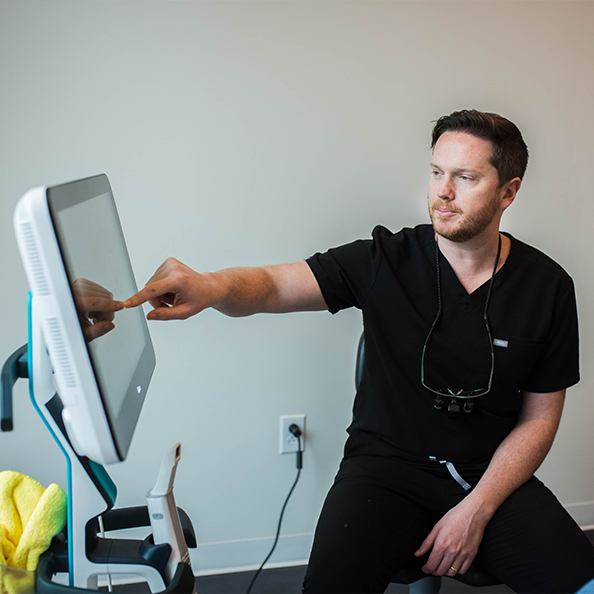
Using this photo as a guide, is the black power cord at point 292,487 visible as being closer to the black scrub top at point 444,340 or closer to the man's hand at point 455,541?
the black scrub top at point 444,340

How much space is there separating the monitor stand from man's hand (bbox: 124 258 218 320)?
23 cm

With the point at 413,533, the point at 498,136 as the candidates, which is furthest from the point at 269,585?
the point at 498,136

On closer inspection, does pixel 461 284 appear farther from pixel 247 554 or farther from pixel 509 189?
pixel 247 554

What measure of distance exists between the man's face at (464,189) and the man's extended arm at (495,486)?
408 mm

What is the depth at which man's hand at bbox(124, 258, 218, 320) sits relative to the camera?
121 cm

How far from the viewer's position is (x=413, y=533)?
1.45 m

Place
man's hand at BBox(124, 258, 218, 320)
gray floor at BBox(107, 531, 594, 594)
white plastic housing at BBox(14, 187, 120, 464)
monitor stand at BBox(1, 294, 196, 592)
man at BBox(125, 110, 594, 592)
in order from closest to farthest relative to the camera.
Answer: white plastic housing at BBox(14, 187, 120, 464) < monitor stand at BBox(1, 294, 196, 592) < man's hand at BBox(124, 258, 218, 320) < man at BBox(125, 110, 594, 592) < gray floor at BBox(107, 531, 594, 594)

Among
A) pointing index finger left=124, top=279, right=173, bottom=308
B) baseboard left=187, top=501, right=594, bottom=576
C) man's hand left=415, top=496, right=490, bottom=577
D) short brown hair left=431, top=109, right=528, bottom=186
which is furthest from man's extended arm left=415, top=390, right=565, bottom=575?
baseboard left=187, top=501, right=594, bottom=576

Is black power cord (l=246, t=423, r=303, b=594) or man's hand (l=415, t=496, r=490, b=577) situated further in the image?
black power cord (l=246, t=423, r=303, b=594)

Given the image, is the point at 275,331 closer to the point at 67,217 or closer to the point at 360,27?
the point at 360,27

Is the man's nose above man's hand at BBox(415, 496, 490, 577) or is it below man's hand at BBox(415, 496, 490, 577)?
above

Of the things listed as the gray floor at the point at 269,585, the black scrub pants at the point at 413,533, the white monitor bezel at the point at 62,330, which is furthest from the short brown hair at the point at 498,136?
the gray floor at the point at 269,585

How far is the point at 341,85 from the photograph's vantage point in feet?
6.34

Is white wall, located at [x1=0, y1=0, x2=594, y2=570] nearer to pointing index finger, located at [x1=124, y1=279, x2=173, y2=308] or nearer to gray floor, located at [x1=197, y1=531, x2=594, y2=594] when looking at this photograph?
gray floor, located at [x1=197, y1=531, x2=594, y2=594]
